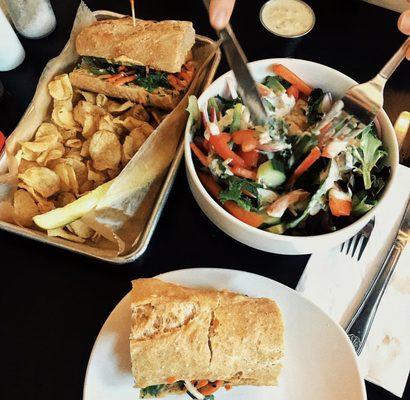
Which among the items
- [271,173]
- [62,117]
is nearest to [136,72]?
[62,117]

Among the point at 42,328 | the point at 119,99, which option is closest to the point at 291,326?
the point at 42,328

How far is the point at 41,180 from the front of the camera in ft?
3.87

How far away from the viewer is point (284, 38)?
1.54 metres

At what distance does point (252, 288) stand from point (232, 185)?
230mm


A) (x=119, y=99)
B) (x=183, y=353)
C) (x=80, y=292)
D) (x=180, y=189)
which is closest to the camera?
(x=183, y=353)

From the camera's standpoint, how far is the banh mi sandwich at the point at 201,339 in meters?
0.90

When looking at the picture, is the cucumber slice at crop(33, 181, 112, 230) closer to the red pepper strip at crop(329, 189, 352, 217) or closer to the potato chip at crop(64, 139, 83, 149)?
the potato chip at crop(64, 139, 83, 149)

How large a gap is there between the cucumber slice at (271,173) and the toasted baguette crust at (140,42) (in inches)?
16.8

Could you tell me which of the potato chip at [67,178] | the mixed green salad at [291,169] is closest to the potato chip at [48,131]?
the potato chip at [67,178]

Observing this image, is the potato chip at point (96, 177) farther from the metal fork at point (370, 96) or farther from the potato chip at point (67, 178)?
the metal fork at point (370, 96)

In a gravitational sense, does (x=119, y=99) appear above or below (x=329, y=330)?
above

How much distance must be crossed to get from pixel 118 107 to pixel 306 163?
1.95ft

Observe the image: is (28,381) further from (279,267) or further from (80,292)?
(279,267)

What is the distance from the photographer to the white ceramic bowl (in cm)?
99
